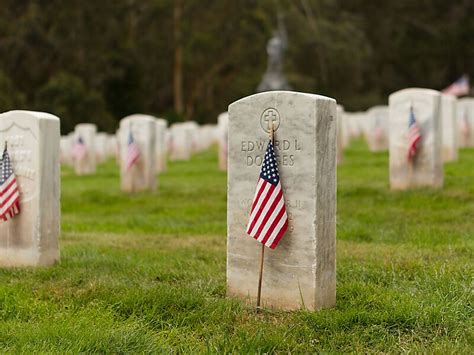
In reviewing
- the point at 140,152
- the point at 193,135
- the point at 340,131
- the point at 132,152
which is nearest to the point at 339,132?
the point at 340,131

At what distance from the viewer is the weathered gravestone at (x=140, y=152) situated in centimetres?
1348

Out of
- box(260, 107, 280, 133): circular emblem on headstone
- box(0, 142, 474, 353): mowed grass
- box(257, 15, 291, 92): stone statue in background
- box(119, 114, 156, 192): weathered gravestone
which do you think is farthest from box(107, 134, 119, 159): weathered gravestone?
box(260, 107, 280, 133): circular emblem on headstone

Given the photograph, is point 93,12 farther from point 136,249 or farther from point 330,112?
point 330,112

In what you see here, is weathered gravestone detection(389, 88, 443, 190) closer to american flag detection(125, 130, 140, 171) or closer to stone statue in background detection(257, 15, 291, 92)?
american flag detection(125, 130, 140, 171)

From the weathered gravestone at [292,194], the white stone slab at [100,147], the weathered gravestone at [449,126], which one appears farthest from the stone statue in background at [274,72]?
the weathered gravestone at [292,194]

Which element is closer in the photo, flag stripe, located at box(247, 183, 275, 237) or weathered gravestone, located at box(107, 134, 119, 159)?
flag stripe, located at box(247, 183, 275, 237)

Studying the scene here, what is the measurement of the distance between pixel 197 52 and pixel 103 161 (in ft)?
61.9

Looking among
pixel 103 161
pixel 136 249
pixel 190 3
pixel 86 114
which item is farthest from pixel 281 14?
pixel 136 249

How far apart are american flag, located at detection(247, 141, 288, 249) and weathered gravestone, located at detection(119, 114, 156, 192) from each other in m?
8.40

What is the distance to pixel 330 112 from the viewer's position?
5344 mm

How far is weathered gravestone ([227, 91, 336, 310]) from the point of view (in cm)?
516

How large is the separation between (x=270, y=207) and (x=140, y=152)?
8.54m

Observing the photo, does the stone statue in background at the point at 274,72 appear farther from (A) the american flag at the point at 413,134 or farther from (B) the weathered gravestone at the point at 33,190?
(B) the weathered gravestone at the point at 33,190

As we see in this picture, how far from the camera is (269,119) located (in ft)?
17.7
